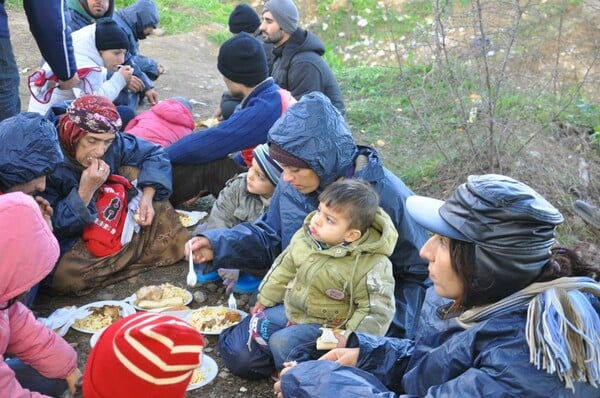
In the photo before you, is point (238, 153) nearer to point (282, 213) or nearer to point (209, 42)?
point (282, 213)

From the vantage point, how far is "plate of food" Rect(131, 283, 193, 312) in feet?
12.8

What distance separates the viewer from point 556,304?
1853 millimetres

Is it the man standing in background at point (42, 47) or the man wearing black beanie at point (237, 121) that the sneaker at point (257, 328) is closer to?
the man wearing black beanie at point (237, 121)

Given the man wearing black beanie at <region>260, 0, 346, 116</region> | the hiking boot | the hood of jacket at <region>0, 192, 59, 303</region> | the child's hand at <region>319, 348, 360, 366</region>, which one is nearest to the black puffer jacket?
the man wearing black beanie at <region>260, 0, 346, 116</region>

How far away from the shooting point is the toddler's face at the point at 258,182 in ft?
13.4

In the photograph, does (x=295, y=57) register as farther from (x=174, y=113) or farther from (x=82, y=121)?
(x=82, y=121)

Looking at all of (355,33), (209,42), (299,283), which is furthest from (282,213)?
(355,33)

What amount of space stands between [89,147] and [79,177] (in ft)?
0.67

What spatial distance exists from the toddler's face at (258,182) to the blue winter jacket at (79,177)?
25.2 inches

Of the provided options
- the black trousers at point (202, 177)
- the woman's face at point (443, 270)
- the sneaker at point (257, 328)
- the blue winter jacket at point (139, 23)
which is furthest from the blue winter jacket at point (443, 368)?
the blue winter jacket at point (139, 23)

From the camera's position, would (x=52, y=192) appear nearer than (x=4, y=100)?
Yes

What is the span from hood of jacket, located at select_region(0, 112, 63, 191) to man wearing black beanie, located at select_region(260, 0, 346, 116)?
9.68ft

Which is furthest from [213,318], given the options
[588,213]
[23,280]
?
[588,213]

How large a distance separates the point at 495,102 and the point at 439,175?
0.86m
